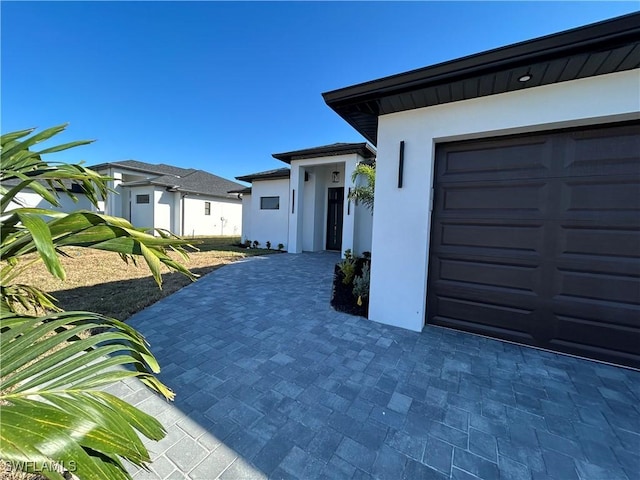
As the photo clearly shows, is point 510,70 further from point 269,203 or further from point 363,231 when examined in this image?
point 269,203

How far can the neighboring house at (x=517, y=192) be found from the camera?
2676 millimetres

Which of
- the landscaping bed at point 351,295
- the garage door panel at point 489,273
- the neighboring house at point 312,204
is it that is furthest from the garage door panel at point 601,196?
the neighboring house at point 312,204

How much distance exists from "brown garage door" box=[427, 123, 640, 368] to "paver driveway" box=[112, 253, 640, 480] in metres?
0.31

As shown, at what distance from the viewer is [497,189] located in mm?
3332

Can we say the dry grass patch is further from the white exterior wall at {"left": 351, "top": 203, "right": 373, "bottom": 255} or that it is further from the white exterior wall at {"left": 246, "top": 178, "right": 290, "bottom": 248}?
the white exterior wall at {"left": 351, "top": 203, "right": 373, "bottom": 255}

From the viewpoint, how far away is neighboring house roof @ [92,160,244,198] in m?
16.3

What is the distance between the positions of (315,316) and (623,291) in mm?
3659

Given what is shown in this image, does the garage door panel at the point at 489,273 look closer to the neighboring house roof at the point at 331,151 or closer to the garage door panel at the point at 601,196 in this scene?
the garage door panel at the point at 601,196

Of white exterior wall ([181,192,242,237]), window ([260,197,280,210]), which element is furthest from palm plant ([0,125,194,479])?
white exterior wall ([181,192,242,237])

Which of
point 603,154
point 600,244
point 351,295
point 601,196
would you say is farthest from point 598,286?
point 351,295

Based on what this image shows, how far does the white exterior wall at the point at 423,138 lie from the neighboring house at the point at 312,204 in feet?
18.5

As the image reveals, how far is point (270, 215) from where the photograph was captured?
12.6 metres

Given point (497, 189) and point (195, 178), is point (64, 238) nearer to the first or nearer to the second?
point (497, 189)

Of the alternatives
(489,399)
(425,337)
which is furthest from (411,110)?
(489,399)
